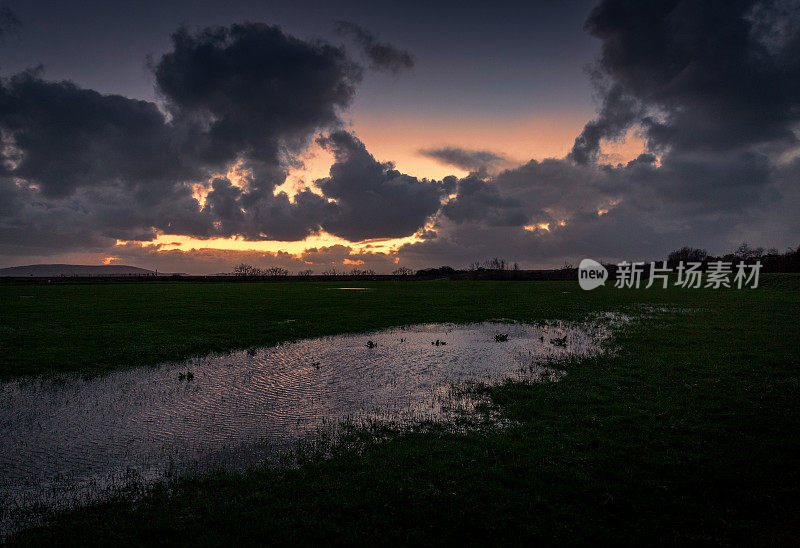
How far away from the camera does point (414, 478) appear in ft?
28.4

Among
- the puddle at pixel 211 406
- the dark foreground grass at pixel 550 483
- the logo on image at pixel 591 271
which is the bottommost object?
the puddle at pixel 211 406

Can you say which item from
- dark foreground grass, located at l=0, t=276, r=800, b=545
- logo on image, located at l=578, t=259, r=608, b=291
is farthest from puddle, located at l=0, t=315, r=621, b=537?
logo on image, located at l=578, t=259, r=608, b=291

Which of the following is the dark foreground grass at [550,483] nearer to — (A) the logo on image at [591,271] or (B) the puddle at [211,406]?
(B) the puddle at [211,406]

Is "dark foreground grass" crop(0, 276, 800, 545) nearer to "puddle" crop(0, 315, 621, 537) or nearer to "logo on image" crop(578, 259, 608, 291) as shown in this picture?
"puddle" crop(0, 315, 621, 537)

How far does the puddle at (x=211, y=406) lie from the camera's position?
982cm

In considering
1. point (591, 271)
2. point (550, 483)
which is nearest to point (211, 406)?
point (550, 483)

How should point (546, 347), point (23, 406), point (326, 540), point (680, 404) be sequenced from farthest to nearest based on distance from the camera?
point (546, 347) < point (23, 406) < point (680, 404) < point (326, 540)

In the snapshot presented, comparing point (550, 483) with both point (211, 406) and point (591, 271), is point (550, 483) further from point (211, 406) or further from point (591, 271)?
point (591, 271)

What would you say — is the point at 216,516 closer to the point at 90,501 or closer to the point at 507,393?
the point at 90,501

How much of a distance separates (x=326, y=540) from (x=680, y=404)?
12571mm

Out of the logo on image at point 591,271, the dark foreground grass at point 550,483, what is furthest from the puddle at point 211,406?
the logo on image at point 591,271

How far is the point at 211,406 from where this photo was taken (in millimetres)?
14484

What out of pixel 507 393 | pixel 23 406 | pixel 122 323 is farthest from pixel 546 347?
pixel 122 323

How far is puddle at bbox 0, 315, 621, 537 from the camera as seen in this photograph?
9.82 metres
